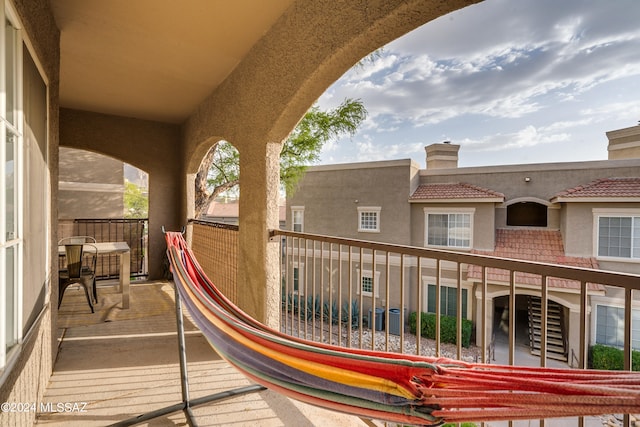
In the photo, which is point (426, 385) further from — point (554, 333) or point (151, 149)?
point (554, 333)

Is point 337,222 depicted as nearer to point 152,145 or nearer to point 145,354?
point 152,145

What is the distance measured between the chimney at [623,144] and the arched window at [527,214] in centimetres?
213

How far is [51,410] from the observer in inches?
79.5

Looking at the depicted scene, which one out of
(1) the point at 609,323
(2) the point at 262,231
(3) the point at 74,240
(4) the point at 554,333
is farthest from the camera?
(4) the point at 554,333

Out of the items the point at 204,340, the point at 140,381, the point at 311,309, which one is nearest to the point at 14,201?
the point at 140,381

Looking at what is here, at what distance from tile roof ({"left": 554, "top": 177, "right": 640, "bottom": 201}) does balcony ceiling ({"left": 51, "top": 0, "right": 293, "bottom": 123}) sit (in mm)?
8025

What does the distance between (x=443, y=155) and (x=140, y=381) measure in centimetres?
1393

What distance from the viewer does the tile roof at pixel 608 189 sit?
265 inches

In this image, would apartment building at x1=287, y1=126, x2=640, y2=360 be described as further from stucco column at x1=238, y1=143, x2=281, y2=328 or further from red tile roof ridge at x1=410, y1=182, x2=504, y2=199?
stucco column at x1=238, y1=143, x2=281, y2=328

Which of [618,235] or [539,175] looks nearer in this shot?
[618,235]

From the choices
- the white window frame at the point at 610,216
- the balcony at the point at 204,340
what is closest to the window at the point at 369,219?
the white window frame at the point at 610,216

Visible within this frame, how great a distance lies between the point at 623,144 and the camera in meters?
7.15

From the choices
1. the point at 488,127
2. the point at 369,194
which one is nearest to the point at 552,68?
the point at 488,127

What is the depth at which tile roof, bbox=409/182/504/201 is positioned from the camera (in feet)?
32.8
